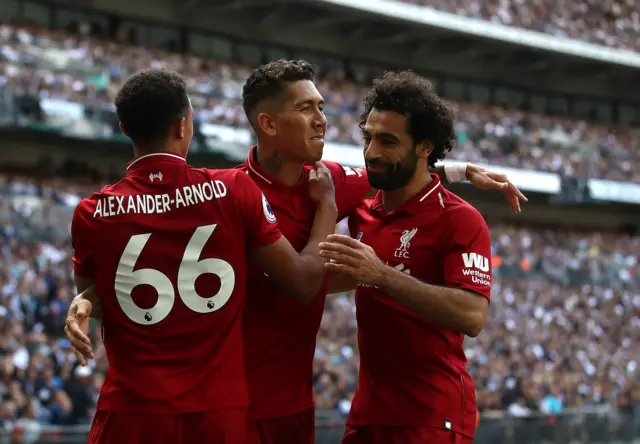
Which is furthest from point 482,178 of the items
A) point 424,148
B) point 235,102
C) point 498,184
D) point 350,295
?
point 235,102

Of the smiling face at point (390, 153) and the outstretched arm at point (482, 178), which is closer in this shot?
the smiling face at point (390, 153)

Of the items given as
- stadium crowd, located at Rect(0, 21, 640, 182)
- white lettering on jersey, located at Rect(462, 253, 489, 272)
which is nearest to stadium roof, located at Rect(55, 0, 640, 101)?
stadium crowd, located at Rect(0, 21, 640, 182)

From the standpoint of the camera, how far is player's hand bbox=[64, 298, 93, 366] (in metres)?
3.61

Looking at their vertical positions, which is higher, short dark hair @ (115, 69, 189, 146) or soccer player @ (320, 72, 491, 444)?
short dark hair @ (115, 69, 189, 146)

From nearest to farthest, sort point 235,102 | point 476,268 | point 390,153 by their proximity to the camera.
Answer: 1. point 476,268
2. point 390,153
3. point 235,102

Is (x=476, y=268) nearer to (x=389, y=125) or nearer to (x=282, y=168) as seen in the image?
(x=389, y=125)

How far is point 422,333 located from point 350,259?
0.60 m

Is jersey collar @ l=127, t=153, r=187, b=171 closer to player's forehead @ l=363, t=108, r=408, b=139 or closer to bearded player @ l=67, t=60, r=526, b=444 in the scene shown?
bearded player @ l=67, t=60, r=526, b=444

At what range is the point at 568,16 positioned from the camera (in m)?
30.7

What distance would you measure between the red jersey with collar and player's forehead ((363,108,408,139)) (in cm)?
44

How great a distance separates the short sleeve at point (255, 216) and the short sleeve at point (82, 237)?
613 mm

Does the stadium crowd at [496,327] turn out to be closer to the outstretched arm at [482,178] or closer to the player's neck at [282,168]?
the player's neck at [282,168]

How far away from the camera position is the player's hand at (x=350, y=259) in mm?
3758

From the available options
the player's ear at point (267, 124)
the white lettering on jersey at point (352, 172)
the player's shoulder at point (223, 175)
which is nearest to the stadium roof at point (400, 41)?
the white lettering on jersey at point (352, 172)
